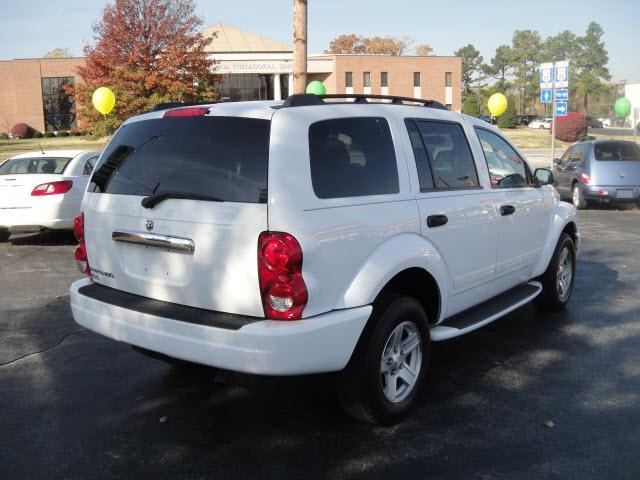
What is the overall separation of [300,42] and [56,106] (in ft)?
197

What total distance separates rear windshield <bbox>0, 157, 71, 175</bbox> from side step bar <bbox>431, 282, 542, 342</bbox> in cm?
798

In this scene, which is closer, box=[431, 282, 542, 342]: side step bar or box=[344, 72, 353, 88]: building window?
box=[431, 282, 542, 342]: side step bar

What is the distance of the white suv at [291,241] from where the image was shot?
Result: 3.28 meters

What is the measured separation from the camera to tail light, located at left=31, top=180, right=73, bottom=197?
998cm

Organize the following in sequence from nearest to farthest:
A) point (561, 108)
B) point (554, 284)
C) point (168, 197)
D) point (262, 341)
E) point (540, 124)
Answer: point (262, 341) < point (168, 197) < point (554, 284) < point (561, 108) < point (540, 124)

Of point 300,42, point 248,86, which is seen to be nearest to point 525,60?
point 248,86

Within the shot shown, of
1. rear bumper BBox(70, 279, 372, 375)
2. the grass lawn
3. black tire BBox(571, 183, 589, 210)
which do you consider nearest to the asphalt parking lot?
rear bumper BBox(70, 279, 372, 375)

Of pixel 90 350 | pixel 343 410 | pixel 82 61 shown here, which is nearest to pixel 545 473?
pixel 343 410

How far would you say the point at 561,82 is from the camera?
19.3 meters

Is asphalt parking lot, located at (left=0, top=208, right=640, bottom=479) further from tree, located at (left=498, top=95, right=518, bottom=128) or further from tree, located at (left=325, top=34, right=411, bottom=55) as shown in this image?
tree, located at (left=325, top=34, right=411, bottom=55)

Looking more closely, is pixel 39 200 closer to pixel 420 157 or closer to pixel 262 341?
pixel 420 157

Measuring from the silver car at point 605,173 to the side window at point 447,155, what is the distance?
10756 mm

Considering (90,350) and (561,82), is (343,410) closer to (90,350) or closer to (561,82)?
(90,350)

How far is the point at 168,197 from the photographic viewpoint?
3.63 meters
